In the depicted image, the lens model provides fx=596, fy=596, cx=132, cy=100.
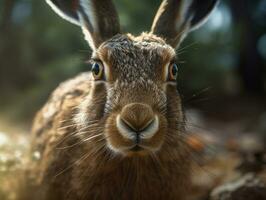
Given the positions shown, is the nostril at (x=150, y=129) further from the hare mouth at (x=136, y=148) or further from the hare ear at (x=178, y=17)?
the hare ear at (x=178, y=17)

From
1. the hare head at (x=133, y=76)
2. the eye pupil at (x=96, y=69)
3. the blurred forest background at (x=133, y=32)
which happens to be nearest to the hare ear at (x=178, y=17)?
the hare head at (x=133, y=76)

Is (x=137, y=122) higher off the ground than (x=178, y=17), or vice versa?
(x=178, y=17)

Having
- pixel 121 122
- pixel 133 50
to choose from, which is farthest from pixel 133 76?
pixel 121 122

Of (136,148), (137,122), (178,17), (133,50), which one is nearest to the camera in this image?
(137,122)

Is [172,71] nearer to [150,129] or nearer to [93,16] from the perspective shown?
[150,129]

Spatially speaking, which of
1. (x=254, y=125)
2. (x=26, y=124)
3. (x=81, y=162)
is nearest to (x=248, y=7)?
(x=254, y=125)

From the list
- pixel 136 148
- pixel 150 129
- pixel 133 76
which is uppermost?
pixel 133 76

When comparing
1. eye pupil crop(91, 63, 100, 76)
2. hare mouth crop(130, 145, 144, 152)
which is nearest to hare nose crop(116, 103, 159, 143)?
hare mouth crop(130, 145, 144, 152)
